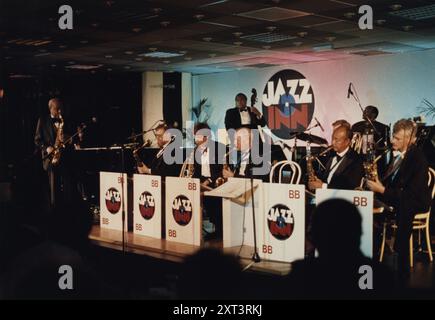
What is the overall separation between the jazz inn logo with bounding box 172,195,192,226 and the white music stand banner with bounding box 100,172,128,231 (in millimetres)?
886

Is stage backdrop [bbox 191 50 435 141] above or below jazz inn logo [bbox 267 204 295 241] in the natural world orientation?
above

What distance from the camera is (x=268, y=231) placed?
5.50 metres

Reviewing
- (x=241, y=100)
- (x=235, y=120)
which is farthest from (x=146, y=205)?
(x=235, y=120)

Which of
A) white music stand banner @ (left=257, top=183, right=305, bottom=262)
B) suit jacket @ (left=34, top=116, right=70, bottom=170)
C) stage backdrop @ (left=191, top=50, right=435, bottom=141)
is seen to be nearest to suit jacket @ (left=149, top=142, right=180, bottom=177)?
suit jacket @ (left=34, top=116, right=70, bottom=170)

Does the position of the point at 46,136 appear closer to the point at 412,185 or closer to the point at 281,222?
the point at 281,222

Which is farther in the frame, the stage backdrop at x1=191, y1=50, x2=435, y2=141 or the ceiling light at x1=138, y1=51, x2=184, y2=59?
the stage backdrop at x1=191, y1=50, x2=435, y2=141

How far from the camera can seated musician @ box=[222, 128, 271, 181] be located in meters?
6.26

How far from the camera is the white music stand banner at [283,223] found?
17.1ft

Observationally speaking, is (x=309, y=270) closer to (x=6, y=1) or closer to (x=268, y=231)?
(x=268, y=231)

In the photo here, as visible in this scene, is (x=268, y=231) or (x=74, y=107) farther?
(x=74, y=107)

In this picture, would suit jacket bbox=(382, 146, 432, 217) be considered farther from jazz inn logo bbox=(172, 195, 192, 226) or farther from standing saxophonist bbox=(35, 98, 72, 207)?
standing saxophonist bbox=(35, 98, 72, 207)
